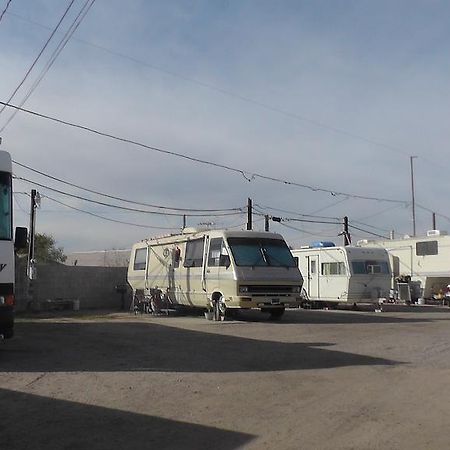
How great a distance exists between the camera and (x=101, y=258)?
170 feet

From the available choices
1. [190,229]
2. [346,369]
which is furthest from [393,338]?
[190,229]

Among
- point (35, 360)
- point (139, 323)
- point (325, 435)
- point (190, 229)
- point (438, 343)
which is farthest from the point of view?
point (190, 229)

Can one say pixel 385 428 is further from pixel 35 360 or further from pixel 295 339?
pixel 295 339

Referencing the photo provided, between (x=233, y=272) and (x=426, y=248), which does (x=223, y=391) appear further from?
(x=426, y=248)

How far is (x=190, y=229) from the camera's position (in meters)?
22.0

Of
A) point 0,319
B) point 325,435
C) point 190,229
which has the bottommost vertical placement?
point 325,435

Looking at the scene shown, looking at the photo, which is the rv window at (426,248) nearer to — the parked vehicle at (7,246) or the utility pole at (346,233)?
the utility pole at (346,233)

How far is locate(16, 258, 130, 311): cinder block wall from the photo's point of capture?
2539 cm

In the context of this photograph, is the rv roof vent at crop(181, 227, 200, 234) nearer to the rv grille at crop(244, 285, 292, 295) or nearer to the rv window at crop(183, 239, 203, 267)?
the rv window at crop(183, 239, 203, 267)

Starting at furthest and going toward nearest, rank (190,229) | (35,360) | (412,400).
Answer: (190,229), (35,360), (412,400)

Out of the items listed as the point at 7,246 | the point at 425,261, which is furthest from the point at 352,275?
the point at 7,246

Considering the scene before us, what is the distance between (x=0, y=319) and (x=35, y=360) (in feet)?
3.25

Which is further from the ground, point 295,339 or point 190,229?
point 190,229

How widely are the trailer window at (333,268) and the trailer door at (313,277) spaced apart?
0.51 meters
